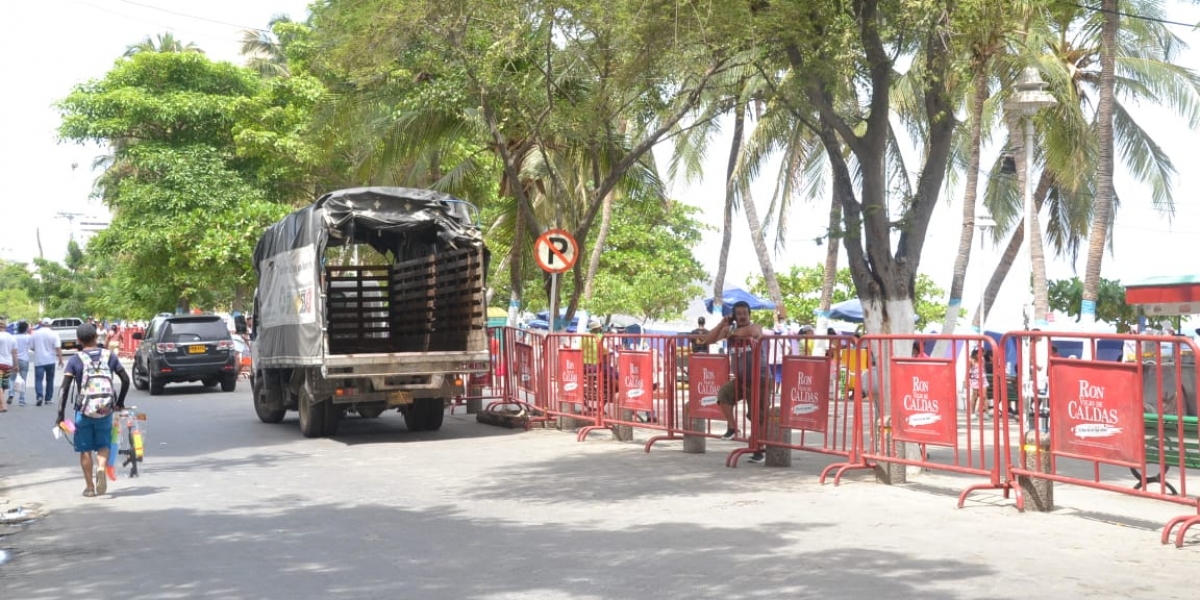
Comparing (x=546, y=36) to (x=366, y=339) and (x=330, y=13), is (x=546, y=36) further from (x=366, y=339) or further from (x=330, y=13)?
(x=366, y=339)

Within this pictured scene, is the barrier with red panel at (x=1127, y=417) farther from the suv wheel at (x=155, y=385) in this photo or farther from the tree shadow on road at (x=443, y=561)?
the suv wheel at (x=155, y=385)

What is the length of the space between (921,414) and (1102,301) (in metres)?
35.6

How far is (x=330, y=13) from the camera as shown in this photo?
17.8 meters

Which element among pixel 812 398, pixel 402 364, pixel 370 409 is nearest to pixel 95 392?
pixel 402 364

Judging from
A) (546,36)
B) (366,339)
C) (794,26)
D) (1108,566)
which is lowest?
(1108,566)

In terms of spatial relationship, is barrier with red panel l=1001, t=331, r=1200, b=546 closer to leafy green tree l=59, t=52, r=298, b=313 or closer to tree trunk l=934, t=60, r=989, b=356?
tree trunk l=934, t=60, r=989, b=356

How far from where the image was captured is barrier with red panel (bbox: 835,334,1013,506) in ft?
31.0

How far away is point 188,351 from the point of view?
26469 millimetres

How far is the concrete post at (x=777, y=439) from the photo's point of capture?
38.8 ft

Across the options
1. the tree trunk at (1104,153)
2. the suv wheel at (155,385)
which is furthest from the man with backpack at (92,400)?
A: the suv wheel at (155,385)

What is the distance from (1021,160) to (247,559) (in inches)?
817

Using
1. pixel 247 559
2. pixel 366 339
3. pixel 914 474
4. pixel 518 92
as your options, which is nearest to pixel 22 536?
pixel 247 559

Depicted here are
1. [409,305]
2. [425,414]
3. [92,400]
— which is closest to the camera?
[92,400]

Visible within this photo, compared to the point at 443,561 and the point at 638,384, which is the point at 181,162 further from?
the point at 443,561
